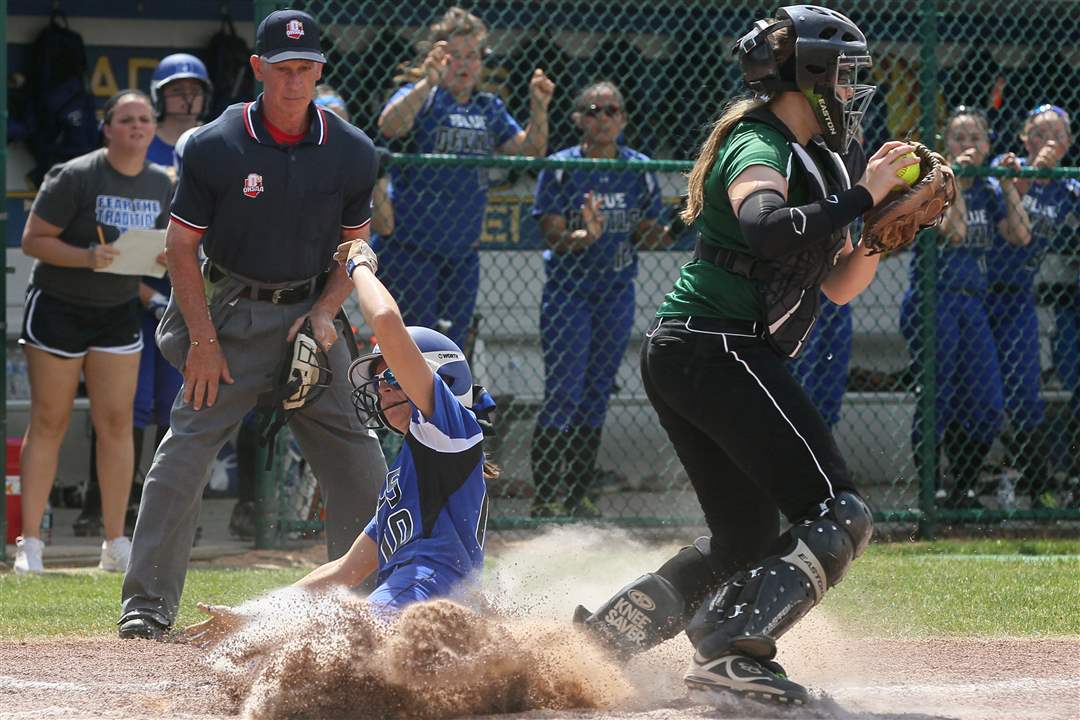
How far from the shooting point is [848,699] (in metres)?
4.20

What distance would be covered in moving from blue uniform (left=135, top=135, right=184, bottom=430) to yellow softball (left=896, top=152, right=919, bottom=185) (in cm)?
488

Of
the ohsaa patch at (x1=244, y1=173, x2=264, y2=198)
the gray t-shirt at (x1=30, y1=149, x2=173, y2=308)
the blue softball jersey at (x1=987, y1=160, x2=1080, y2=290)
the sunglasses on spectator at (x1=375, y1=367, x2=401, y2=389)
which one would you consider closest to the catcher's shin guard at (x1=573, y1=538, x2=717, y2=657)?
the sunglasses on spectator at (x1=375, y1=367, x2=401, y2=389)

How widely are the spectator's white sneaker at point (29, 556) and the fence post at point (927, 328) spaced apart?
15.1 ft

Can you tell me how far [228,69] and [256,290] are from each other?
16.5ft

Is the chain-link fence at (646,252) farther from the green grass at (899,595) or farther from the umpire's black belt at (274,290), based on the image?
the umpire's black belt at (274,290)

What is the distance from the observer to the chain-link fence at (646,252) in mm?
8031

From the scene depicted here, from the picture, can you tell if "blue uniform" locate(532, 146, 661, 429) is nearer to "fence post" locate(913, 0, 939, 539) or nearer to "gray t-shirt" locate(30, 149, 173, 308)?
"fence post" locate(913, 0, 939, 539)

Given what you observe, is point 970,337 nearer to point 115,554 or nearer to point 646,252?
point 646,252

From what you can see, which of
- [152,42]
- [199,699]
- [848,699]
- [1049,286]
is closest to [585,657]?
[848,699]

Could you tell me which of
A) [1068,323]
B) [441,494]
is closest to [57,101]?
[1068,323]

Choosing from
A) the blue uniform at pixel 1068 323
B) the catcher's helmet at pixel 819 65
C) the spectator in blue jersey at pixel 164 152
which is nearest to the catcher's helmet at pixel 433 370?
the catcher's helmet at pixel 819 65

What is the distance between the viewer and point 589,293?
841cm

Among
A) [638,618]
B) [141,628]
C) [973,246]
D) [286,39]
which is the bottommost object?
[141,628]

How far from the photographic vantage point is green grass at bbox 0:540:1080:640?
563 centimetres
